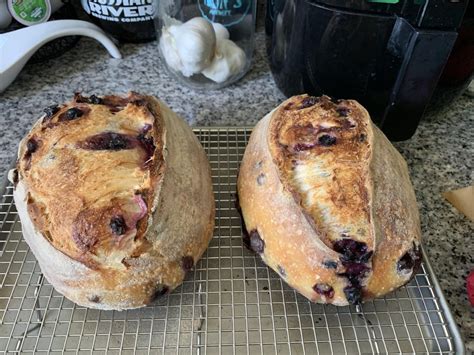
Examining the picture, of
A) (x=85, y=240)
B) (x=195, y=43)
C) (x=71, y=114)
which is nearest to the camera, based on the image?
(x=85, y=240)

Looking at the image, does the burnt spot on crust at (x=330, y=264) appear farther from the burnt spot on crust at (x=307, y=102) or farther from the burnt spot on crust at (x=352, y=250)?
the burnt spot on crust at (x=307, y=102)

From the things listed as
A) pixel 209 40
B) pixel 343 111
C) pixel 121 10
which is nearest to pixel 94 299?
pixel 343 111

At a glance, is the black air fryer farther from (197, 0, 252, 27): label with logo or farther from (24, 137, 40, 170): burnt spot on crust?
(24, 137, 40, 170): burnt spot on crust

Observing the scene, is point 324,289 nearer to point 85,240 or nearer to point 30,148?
point 85,240

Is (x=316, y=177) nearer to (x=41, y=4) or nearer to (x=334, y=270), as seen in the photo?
(x=334, y=270)

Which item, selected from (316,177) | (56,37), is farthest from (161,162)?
(56,37)

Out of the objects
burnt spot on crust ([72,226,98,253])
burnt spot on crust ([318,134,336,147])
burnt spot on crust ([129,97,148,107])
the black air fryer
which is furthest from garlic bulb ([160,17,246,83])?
burnt spot on crust ([72,226,98,253])

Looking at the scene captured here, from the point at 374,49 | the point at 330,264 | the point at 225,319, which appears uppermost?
the point at 374,49
